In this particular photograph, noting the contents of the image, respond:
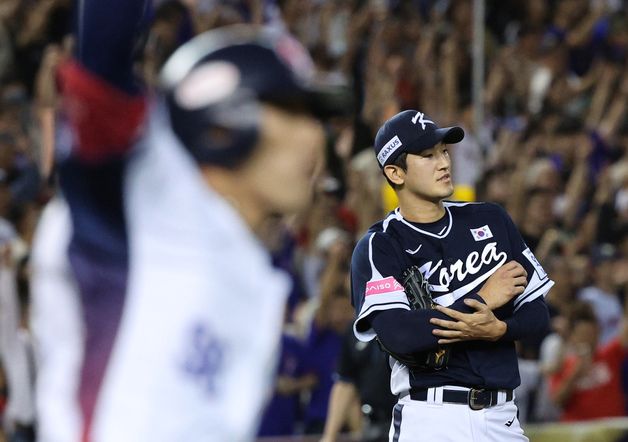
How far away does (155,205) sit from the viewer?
208 cm

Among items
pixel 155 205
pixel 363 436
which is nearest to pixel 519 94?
pixel 363 436

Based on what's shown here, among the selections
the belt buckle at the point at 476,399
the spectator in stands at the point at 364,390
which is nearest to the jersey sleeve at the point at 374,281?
the belt buckle at the point at 476,399

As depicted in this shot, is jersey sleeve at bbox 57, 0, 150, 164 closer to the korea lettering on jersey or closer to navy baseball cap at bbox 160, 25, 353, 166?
navy baseball cap at bbox 160, 25, 353, 166

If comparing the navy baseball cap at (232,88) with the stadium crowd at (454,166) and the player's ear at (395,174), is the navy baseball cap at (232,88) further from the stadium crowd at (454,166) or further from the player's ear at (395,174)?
the stadium crowd at (454,166)

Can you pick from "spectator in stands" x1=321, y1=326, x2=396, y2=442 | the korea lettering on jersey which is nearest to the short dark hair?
the korea lettering on jersey

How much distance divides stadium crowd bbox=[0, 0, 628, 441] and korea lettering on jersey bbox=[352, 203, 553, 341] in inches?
27.3

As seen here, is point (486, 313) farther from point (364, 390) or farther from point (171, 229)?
point (171, 229)

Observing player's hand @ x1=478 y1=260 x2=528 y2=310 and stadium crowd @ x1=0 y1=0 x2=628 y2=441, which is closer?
player's hand @ x1=478 y1=260 x2=528 y2=310

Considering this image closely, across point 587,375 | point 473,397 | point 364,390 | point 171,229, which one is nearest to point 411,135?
point 473,397

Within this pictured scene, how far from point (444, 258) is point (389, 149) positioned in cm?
47

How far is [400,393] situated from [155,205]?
2960 mm

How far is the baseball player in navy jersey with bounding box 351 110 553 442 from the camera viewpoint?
4668mm

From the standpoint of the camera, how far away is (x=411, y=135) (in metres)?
4.92

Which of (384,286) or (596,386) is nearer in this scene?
(384,286)
